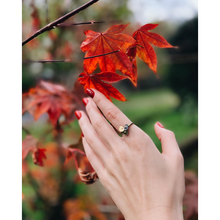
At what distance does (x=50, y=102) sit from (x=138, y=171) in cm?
46

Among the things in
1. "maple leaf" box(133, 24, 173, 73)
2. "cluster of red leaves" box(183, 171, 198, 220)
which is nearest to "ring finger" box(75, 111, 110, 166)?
"maple leaf" box(133, 24, 173, 73)

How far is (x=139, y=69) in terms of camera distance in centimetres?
91

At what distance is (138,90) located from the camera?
95 cm

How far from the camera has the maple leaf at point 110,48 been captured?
1.82ft

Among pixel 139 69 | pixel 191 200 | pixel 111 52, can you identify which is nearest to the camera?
pixel 111 52

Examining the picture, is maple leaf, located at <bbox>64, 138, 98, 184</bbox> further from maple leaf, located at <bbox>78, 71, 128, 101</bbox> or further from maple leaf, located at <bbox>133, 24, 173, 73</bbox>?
maple leaf, located at <bbox>133, 24, 173, 73</bbox>

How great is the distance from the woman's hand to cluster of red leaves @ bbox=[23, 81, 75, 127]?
0.32 m

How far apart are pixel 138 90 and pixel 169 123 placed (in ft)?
0.70

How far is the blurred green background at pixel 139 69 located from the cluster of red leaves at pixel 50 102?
9 cm

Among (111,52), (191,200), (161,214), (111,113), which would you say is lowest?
(191,200)

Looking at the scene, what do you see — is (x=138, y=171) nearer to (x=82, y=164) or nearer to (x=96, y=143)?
(x=96, y=143)

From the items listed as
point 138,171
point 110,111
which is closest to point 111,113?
point 110,111

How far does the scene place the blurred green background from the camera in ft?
2.56

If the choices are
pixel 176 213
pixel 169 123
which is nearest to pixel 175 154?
pixel 176 213
